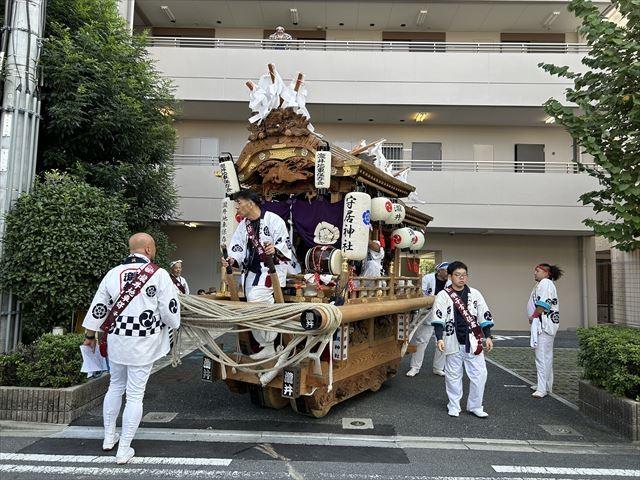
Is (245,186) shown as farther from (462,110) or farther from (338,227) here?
(462,110)

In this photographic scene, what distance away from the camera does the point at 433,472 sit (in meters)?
3.96

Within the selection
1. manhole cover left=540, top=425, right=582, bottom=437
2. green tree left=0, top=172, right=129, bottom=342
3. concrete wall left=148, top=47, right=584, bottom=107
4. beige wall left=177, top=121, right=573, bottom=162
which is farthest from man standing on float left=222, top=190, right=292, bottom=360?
beige wall left=177, top=121, right=573, bottom=162

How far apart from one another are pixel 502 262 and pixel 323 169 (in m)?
11.6

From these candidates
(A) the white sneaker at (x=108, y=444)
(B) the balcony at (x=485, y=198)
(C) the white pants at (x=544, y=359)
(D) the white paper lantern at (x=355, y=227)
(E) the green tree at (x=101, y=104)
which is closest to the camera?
(A) the white sneaker at (x=108, y=444)

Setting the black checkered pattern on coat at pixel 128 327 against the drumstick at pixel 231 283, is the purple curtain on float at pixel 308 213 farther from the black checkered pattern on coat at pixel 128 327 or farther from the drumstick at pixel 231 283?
the black checkered pattern on coat at pixel 128 327

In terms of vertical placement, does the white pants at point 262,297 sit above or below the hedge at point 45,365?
above

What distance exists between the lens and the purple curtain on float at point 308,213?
243 inches

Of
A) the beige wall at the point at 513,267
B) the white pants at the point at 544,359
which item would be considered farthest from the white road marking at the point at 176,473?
the beige wall at the point at 513,267

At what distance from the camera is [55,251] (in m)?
5.96

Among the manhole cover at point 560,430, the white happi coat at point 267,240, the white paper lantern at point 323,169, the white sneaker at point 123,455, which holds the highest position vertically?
the white paper lantern at point 323,169

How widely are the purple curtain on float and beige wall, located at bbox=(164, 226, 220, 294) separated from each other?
9.01m

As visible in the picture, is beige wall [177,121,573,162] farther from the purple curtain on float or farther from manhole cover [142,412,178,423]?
manhole cover [142,412,178,423]

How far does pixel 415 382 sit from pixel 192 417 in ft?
12.8

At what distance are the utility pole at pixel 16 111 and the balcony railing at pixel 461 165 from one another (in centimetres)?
781
